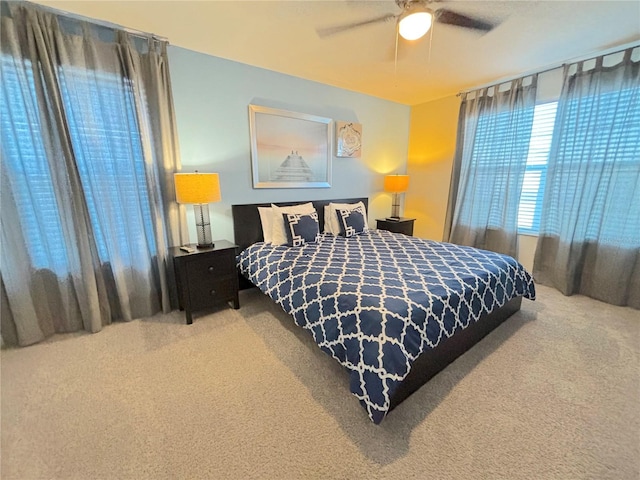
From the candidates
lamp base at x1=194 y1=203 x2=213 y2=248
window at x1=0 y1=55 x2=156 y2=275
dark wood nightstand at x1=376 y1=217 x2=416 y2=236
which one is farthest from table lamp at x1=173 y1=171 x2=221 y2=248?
dark wood nightstand at x1=376 y1=217 x2=416 y2=236

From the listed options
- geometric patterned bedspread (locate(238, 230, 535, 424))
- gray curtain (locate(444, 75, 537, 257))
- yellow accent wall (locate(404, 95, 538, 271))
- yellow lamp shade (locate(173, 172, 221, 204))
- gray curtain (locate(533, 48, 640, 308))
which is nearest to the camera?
geometric patterned bedspread (locate(238, 230, 535, 424))

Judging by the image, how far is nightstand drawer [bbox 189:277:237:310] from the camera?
2.35 meters

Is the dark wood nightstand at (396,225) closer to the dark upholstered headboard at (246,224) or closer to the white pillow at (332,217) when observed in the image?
the white pillow at (332,217)

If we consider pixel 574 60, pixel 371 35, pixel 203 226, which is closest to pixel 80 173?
pixel 203 226

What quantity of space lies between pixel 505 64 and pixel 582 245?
7.20 feet

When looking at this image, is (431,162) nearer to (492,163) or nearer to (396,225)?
(492,163)

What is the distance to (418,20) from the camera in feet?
5.30

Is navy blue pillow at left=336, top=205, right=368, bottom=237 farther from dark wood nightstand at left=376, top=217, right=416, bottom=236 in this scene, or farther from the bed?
dark wood nightstand at left=376, top=217, right=416, bottom=236

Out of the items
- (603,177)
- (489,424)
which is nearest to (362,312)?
(489,424)

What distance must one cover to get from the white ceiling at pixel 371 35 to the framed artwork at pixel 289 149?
0.52 metres

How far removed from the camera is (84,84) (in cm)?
199

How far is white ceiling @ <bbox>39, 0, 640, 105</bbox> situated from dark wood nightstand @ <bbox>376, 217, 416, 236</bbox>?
76.3 inches

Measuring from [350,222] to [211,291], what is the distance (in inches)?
72.2

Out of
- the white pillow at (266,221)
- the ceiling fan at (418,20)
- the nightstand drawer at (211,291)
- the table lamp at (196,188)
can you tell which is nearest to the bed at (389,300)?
the white pillow at (266,221)
